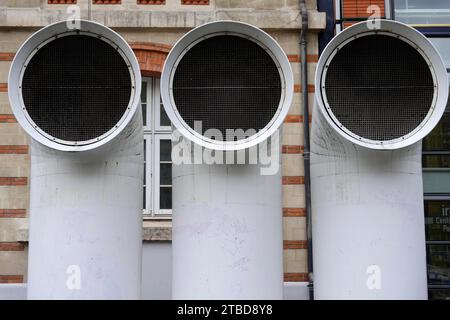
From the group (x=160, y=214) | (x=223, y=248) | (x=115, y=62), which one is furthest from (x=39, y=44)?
(x=160, y=214)

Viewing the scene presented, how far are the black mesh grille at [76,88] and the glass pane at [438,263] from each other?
19.3ft

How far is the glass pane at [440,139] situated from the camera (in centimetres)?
957

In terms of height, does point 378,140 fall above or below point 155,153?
below

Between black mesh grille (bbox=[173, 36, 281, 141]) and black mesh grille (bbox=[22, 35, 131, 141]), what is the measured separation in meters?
0.50

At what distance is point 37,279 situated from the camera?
17.6ft

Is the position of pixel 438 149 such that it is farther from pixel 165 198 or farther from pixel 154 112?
pixel 154 112

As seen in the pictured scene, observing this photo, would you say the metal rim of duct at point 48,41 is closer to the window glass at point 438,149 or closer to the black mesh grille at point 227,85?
the black mesh grille at point 227,85

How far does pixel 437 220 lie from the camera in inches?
373

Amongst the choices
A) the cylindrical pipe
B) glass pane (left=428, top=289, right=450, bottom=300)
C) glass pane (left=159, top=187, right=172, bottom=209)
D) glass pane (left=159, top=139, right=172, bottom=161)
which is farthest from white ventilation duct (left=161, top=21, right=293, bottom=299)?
glass pane (left=428, top=289, right=450, bottom=300)

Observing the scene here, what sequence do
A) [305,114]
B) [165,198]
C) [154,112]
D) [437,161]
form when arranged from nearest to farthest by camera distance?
[305,114], [165,198], [154,112], [437,161]

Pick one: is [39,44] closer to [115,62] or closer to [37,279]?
[115,62]

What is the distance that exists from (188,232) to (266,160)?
88 cm

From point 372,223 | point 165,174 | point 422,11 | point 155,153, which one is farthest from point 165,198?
point 422,11

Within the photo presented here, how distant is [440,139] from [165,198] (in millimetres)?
4146
